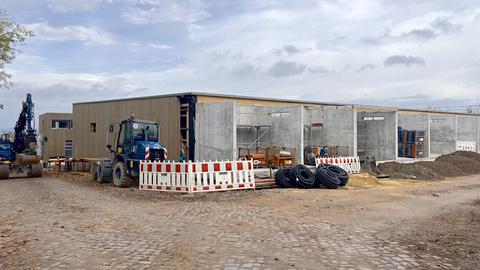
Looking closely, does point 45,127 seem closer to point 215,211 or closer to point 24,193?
point 24,193

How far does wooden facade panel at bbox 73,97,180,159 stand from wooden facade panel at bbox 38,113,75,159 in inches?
417

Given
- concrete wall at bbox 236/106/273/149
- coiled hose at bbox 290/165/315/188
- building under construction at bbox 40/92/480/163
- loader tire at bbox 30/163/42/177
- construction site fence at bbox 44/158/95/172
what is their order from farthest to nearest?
construction site fence at bbox 44/158/95/172 → concrete wall at bbox 236/106/273/149 → loader tire at bbox 30/163/42/177 → building under construction at bbox 40/92/480/163 → coiled hose at bbox 290/165/315/188

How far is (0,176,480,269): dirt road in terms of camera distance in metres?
7.16

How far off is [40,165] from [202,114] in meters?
9.46

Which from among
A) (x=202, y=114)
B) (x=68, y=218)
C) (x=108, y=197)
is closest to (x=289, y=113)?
(x=202, y=114)

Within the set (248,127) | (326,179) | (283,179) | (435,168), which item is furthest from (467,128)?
(283,179)

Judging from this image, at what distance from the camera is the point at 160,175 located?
16.9 meters

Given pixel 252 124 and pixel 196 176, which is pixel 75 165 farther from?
pixel 196 176

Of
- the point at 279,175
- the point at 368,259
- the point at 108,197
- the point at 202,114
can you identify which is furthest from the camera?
the point at 202,114

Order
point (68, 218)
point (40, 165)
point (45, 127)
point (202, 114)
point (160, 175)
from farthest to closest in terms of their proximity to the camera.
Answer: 1. point (45, 127)
2. point (40, 165)
3. point (202, 114)
4. point (160, 175)
5. point (68, 218)

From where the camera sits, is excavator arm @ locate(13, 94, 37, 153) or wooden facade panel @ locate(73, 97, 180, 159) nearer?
wooden facade panel @ locate(73, 97, 180, 159)

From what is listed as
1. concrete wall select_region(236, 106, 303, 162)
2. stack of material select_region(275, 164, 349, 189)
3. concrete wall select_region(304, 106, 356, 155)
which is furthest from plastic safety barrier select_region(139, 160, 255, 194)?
concrete wall select_region(304, 106, 356, 155)

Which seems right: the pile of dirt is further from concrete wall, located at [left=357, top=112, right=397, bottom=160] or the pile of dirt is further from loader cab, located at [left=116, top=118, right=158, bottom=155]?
loader cab, located at [left=116, top=118, right=158, bottom=155]

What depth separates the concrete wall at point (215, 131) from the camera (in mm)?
22158
